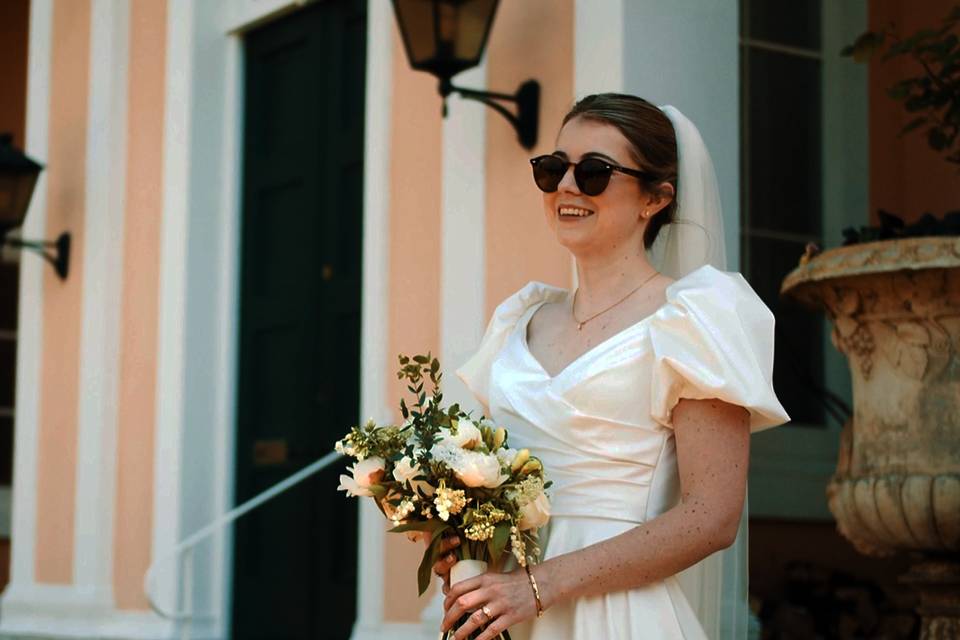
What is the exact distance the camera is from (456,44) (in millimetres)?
4637

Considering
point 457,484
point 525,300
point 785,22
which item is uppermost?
point 785,22

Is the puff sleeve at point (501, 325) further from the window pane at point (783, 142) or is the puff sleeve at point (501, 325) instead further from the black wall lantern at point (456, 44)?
the window pane at point (783, 142)

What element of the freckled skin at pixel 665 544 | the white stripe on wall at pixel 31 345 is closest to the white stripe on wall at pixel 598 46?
the freckled skin at pixel 665 544

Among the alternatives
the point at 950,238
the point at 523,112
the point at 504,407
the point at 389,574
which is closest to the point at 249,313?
the point at 389,574

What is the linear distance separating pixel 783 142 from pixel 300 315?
2.00 meters

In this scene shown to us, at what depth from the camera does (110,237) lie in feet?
22.6

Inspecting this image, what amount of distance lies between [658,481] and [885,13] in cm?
373

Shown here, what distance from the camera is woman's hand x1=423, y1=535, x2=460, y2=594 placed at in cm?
259

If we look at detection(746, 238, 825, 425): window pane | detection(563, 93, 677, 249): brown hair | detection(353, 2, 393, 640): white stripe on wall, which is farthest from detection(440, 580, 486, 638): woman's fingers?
detection(746, 238, 825, 425): window pane

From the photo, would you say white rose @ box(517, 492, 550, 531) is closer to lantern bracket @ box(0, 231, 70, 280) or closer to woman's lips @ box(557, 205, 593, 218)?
woman's lips @ box(557, 205, 593, 218)

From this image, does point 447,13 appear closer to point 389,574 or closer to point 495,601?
point 389,574

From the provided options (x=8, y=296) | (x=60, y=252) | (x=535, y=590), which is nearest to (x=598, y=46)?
(x=535, y=590)

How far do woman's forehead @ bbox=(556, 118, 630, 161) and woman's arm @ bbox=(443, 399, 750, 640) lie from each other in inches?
18.4

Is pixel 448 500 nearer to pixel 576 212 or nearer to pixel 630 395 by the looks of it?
pixel 630 395
